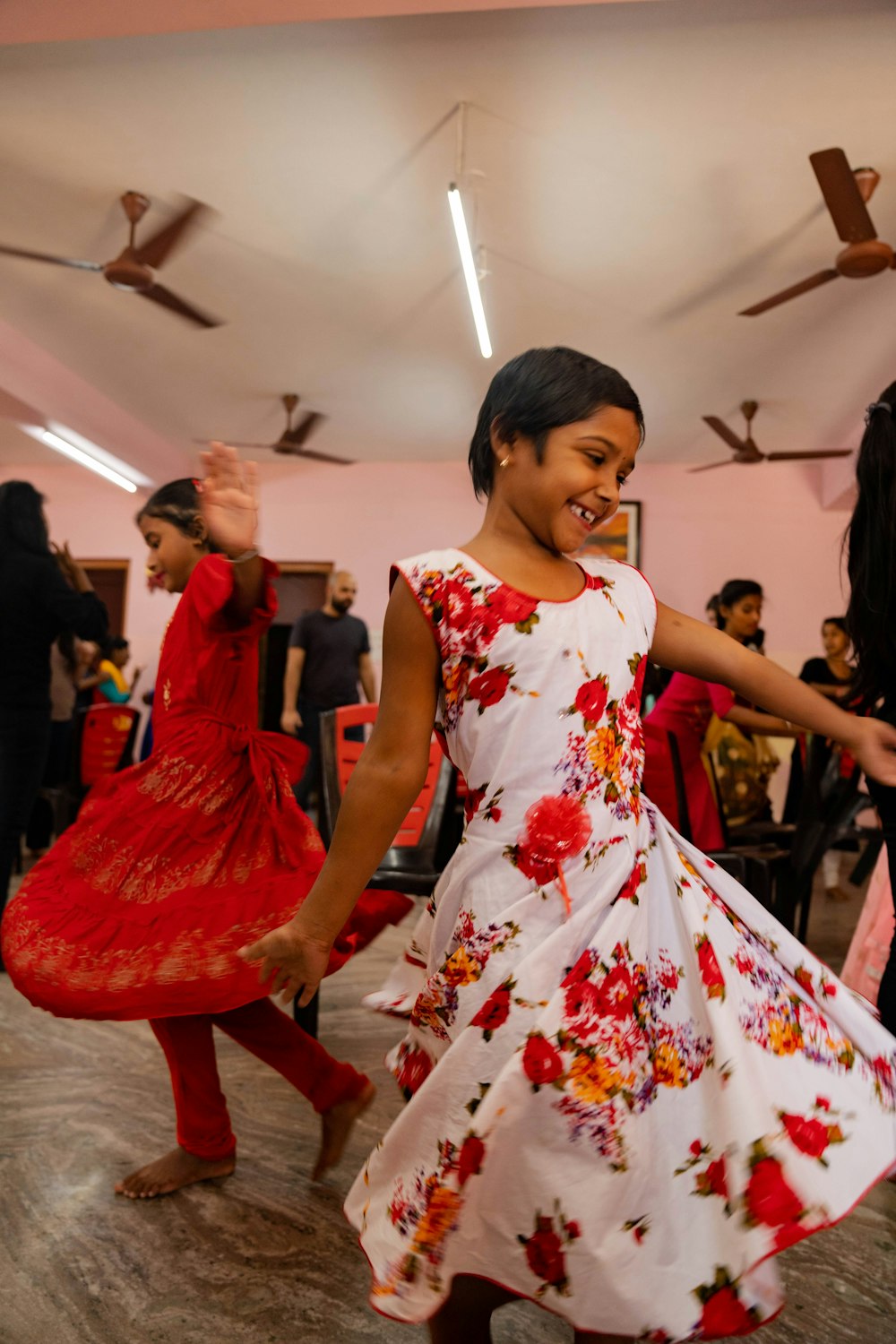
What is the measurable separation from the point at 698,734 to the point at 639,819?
1.95m

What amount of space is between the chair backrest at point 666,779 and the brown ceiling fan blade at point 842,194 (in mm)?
2434

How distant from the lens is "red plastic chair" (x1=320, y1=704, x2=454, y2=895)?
2.18 meters

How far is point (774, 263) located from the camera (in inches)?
194

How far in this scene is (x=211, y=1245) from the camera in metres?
1.38

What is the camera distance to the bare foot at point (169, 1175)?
1.51 metres

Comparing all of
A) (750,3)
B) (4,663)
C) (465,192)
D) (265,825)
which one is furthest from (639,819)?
(465,192)

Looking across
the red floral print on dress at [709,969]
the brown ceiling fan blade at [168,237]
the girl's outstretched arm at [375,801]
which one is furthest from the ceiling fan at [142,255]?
the red floral print on dress at [709,969]

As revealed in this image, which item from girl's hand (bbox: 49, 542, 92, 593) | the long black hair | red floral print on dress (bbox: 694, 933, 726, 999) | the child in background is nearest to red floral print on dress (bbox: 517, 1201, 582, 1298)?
red floral print on dress (bbox: 694, 933, 726, 999)

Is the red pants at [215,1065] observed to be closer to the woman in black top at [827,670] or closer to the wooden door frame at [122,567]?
the woman in black top at [827,670]

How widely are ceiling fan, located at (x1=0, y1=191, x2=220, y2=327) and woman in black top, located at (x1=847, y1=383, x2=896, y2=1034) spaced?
12.0 feet

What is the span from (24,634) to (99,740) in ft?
4.71

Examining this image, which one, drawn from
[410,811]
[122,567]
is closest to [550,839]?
[410,811]

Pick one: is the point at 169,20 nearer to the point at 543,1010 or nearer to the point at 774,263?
the point at 774,263

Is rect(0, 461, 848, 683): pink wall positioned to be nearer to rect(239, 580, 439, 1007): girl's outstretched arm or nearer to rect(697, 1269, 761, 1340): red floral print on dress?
rect(239, 580, 439, 1007): girl's outstretched arm
